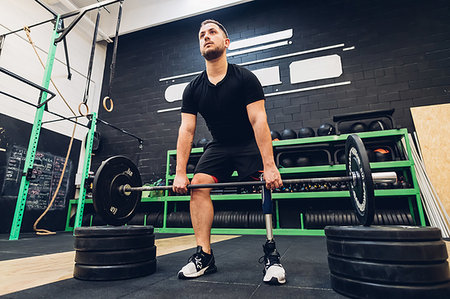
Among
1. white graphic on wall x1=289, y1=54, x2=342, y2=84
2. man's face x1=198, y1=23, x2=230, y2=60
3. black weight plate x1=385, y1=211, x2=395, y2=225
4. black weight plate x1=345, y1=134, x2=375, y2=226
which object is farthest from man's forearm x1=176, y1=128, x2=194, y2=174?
white graphic on wall x1=289, y1=54, x2=342, y2=84

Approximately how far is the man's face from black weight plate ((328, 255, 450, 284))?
1.28 meters

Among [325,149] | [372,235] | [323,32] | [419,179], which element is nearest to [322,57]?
[323,32]

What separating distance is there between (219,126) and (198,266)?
0.79 metres

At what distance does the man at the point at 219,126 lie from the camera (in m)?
1.46

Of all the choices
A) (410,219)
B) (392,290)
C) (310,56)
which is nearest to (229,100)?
(392,290)

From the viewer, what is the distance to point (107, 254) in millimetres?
1266

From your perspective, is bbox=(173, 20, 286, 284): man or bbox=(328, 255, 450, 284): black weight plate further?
bbox=(173, 20, 286, 284): man

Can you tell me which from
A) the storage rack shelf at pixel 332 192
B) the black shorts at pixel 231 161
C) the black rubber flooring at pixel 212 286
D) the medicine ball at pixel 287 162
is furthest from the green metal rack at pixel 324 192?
the black shorts at pixel 231 161

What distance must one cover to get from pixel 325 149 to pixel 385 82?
1565 mm

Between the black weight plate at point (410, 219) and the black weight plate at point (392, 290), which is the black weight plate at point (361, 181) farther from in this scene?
the black weight plate at point (410, 219)

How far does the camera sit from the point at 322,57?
426cm

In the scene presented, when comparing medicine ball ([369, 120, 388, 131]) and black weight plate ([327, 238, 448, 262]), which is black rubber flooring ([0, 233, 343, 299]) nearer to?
black weight plate ([327, 238, 448, 262])

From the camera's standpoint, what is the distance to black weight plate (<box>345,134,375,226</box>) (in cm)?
108

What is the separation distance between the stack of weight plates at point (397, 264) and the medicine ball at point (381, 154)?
8.08 ft
